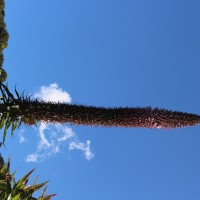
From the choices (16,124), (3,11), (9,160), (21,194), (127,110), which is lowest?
(21,194)

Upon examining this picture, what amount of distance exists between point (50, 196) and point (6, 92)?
3671 mm

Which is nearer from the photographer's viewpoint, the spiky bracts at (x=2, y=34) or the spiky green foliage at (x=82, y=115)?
the spiky green foliage at (x=82, y=115)

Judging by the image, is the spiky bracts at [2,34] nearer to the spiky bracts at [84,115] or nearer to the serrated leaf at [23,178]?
the spiky bracts at [84,115]

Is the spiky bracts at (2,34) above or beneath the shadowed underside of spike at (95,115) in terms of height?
above

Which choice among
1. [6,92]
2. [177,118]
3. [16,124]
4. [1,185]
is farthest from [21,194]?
[177,118]

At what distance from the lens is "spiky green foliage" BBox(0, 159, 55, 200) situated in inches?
519

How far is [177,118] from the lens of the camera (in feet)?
42.7

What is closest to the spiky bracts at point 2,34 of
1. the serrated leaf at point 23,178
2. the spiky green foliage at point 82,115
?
the spiky green foliage at point 82,115

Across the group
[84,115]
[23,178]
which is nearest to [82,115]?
[84,115]

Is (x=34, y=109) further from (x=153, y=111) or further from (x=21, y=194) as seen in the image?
(x=153, y=111)

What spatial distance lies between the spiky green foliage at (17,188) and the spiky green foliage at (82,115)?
160cm

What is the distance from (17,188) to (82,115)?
2.99 m

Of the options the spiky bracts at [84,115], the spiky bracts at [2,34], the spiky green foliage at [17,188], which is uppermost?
the spiky bracts at [2,34]

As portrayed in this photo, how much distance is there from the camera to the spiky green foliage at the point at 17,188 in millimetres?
13172
